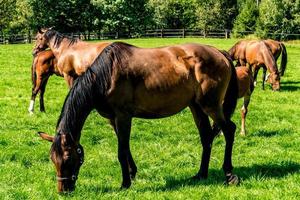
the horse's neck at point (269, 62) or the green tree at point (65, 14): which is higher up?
the green tree at point (65, 14)

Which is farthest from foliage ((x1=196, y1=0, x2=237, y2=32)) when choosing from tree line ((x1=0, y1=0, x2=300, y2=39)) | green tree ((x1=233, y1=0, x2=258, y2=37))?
green tree ((x1=233, y1=0, x2=258, y2=37))

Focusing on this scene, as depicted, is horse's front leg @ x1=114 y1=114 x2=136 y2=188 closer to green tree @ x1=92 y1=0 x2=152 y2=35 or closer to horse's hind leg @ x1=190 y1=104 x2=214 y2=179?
horse's hind leg @ x1=190 y1=104 x2=214 y2=179

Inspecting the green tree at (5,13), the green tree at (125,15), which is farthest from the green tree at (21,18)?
the green tree at (125,15)

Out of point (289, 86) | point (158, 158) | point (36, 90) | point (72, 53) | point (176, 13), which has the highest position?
point (176, 13)

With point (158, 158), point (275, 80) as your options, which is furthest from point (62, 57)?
point (275, 80)

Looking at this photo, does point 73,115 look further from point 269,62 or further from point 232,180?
point 269,62

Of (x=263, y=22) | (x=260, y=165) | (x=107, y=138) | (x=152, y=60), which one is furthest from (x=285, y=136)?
(x=263, y=22)

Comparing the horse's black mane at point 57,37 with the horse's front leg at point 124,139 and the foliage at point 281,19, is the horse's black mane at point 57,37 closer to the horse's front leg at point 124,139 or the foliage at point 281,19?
the horse's front leg at point 124,139

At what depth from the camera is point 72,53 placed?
9.86 metres

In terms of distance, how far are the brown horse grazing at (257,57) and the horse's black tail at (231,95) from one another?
8842 mm

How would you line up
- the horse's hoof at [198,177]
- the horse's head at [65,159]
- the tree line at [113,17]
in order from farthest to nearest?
the tree line at [113,17]
the horse's hoof at [198,177]
the horse's head at [65,159]

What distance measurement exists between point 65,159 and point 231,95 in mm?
2694

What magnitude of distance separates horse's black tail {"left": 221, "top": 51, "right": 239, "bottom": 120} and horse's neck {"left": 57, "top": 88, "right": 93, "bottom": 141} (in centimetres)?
210

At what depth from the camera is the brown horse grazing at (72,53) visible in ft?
31.3
